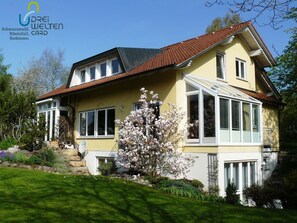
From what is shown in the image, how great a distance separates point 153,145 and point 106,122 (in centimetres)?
698

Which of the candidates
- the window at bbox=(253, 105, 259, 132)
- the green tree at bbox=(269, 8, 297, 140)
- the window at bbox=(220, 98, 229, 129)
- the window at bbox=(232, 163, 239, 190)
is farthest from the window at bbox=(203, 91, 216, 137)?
the green tree at bbox=(269, 8, 297, 140)

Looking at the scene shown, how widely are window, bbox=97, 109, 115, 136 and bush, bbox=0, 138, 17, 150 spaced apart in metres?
6.34

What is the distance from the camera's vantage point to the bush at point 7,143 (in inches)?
881

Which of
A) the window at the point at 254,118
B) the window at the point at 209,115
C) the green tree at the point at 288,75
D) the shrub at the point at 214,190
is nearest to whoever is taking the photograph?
the shrub at the point at 214,190

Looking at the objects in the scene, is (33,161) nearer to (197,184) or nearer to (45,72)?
(197,184)

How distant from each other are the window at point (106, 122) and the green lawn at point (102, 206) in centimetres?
841

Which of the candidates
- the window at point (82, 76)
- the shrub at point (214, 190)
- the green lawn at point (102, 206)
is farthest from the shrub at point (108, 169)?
the window at point (82, 76)

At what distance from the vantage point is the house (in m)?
15.9

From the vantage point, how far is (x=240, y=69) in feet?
73.5

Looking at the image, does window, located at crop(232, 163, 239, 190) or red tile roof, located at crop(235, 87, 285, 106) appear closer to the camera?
window, located at crop(232, 163, 239, 190)

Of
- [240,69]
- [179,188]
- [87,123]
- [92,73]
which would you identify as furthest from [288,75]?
[179,188]

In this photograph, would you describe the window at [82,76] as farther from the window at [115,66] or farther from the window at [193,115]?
the window at [193,115]

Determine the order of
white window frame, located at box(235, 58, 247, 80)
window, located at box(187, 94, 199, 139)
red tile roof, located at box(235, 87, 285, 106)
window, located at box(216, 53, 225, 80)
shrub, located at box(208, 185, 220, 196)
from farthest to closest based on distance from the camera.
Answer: white window frame, located at box(235, 58, 247, 80) < red tile roof, located at box(235, 87, 285, 106) < window, located at box(216, 53, 225, 80) < window, located at box(187, 94, 199, 139) < shrub, located at box(208, 185, 220, 196)

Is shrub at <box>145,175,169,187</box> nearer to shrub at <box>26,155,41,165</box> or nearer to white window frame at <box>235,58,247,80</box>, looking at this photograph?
shrub at <box>26,155,41,165</box>
